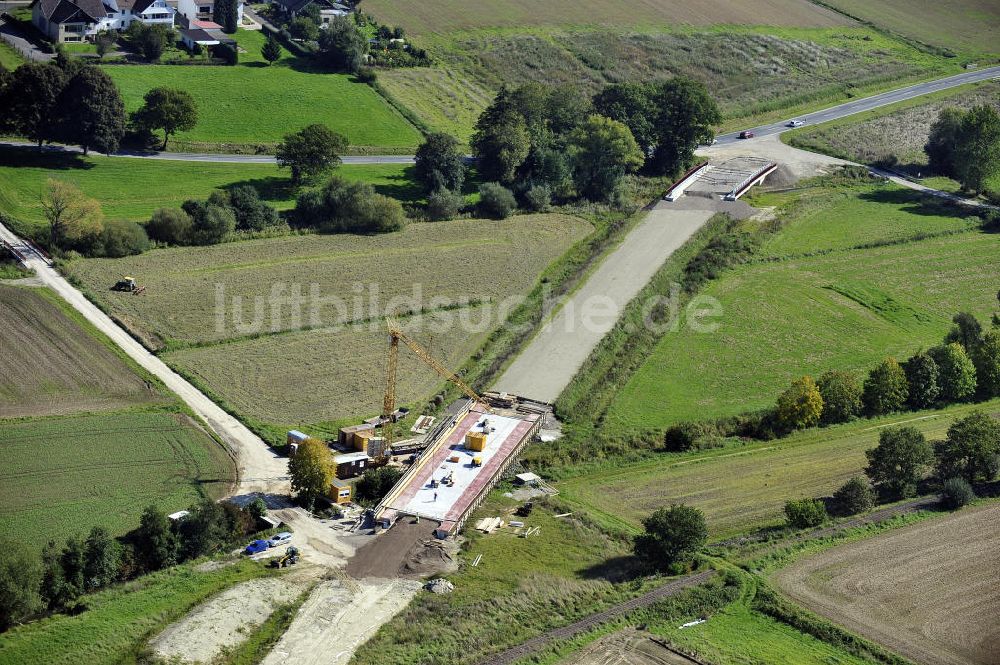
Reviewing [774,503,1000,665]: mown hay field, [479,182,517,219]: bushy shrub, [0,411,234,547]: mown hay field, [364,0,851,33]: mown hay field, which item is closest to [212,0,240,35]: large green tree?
[364,0,851,33]: mown hay field

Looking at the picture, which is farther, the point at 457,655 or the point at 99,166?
the point at 99,166

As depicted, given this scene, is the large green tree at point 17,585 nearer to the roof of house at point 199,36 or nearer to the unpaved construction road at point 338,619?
the unpaved construction road at point 338,619

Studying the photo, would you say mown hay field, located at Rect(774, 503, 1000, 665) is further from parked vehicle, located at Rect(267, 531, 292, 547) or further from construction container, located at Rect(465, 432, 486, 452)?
parked vehicle, located at Rect(267, 531, 292, 547)

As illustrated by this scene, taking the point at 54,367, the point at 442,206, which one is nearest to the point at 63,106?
the point at 442,206

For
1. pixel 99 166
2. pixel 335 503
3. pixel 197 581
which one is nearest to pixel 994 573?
pixel 335 503

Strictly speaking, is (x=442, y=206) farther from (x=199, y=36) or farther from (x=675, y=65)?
(x=675, y=65)

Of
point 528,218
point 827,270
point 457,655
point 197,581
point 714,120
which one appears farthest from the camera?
point 714,120

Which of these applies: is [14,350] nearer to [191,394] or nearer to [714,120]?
[191,394]
